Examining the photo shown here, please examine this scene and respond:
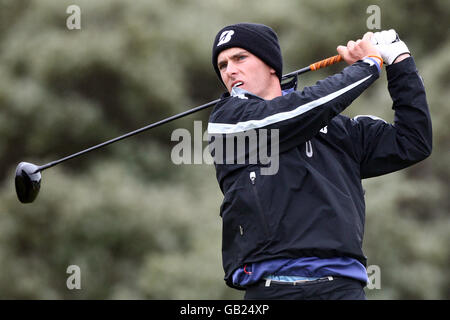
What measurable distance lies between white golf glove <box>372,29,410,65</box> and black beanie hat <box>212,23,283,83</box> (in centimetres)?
37

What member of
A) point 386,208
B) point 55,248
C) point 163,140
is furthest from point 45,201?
point 386,208

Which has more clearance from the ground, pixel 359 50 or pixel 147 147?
pixel 147 147

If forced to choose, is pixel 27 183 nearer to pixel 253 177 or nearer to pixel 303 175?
pixel 253 177

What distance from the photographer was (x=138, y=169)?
10594 millimetres

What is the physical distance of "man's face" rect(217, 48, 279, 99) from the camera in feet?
8.89

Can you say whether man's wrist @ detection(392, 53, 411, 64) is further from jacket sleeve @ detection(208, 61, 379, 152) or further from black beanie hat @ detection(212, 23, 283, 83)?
black beanie hat @ detection(212, 23, 283, 83)

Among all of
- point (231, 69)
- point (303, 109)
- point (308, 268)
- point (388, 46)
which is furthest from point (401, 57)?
point (308, 268)

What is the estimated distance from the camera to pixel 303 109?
2.44 m

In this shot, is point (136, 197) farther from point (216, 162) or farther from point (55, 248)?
point (216, 162)

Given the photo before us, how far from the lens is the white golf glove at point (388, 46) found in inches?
106

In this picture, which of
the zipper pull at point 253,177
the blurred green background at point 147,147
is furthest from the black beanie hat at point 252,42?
the blurred green background at point 147,147

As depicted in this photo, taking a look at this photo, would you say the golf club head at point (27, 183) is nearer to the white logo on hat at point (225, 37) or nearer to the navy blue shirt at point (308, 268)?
the white logo on hat at point (225, 37)

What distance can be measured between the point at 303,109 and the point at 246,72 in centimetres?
38

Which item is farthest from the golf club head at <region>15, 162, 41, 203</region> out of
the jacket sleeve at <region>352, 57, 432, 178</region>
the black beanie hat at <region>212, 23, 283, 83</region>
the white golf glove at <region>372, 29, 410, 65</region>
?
the white golf glove at <region>372, 29, 410, 65</region>
